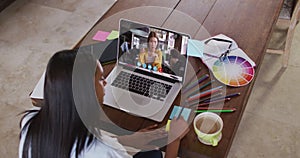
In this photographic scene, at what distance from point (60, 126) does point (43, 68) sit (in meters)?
1.42

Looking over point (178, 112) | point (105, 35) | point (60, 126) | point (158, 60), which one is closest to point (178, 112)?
point (178, 112)

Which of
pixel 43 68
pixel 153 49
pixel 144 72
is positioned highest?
pixel 153 49

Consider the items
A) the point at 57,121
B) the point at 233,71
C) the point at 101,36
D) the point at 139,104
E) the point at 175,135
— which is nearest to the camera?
the point at 57,121

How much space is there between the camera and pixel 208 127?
1.30 m

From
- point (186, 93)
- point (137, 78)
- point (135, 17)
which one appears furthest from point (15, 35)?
point (186, 93)

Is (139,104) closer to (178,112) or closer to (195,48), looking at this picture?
(178,112)

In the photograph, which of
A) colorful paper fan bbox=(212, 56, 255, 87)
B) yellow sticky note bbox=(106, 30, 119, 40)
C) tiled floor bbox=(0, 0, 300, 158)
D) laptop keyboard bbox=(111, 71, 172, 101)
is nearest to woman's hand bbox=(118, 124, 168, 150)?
laptop keyboard bbox=(111, 71, 172, 101)

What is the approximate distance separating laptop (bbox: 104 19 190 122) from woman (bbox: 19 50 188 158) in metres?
0.22

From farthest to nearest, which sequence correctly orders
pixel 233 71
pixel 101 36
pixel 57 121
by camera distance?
pixel 101 36
pixel 233 71
pixel 57 121

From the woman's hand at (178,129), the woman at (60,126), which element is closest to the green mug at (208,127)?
the woman's hand at (178,129)

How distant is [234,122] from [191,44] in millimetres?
450

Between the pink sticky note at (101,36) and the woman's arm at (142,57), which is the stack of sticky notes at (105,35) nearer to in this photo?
the pink sticky note at (101,36)

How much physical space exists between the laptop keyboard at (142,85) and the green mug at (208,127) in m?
0.19

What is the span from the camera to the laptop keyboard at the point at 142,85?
4.71 feet
